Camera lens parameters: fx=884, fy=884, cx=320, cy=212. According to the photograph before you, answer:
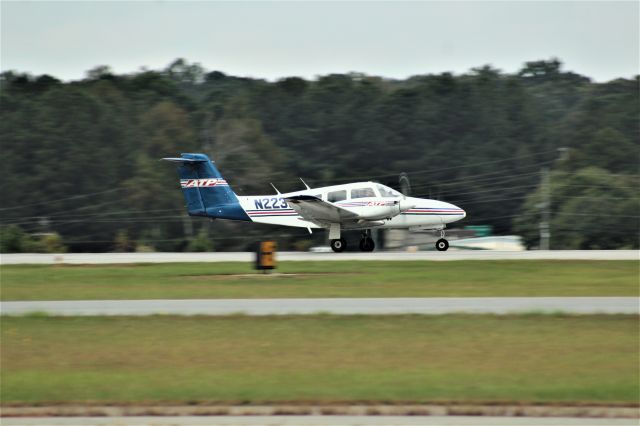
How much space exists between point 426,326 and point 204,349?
14.4ft

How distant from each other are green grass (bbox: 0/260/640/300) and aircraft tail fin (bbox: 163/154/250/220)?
262 inches

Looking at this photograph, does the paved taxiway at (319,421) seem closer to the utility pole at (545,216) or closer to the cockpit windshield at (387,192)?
the cockpit windshield at (387,192)

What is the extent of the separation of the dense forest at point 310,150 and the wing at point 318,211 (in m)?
14.4

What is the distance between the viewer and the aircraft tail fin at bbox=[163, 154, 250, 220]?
38406 millimetres

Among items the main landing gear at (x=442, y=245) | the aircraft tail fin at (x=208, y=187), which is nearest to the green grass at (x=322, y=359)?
the main landing gear at (x=442, y=245)

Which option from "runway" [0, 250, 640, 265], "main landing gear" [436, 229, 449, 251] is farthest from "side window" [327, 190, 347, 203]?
"main landing gear" [436, 229, 449, 251]

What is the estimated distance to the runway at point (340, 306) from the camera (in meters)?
18.9

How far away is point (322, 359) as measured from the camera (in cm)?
1424

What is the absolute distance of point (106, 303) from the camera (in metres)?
21.4

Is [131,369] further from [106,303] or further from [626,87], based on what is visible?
[626,87]

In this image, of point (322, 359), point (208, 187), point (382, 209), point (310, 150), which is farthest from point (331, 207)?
point (310, 150)

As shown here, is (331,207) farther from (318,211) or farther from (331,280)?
(331,280)

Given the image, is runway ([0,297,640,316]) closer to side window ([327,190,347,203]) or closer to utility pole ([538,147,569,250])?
side window ([327,190,347,203])

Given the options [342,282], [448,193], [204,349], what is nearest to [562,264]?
[342,282]
